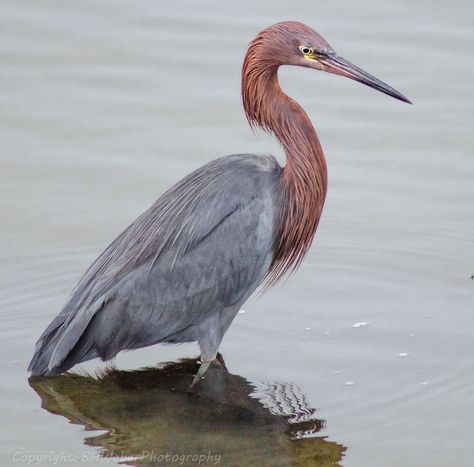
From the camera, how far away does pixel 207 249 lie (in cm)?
751

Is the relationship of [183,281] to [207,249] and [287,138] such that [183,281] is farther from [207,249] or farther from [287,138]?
[287,138]

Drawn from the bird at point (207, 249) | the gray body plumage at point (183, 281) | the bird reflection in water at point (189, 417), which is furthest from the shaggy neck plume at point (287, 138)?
the bird reflection in water at point (189, 417)

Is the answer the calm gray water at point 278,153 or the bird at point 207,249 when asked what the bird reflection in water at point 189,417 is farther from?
the bird at point 207,249

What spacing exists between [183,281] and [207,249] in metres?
0.25

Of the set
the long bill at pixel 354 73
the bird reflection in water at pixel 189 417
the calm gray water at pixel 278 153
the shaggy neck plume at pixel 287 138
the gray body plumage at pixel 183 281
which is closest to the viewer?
the bird reflection in water at pixel 189 417

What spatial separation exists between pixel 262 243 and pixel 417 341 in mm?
1215

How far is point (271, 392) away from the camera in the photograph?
7355 mm

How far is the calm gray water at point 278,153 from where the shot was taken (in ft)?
23.5

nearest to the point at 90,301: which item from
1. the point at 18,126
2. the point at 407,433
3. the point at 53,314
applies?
the point at 53,314

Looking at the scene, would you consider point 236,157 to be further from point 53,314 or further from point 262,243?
point 53,314

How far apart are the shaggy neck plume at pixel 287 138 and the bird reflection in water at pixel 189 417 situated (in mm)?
1026

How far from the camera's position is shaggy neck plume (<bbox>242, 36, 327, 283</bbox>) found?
7723 mm

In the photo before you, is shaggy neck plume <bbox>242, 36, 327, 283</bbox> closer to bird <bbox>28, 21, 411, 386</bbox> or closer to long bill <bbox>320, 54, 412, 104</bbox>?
bird <bbox>28, 21, 411, 386</bbox>

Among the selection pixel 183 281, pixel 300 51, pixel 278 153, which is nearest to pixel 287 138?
pixel 300 51
